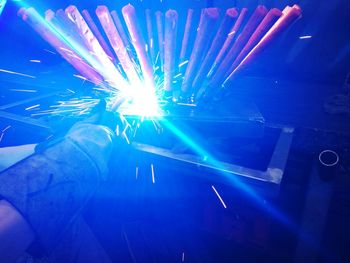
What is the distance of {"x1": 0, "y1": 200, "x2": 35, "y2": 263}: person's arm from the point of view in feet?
3.57

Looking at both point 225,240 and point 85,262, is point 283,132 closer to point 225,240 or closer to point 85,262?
point 225,240

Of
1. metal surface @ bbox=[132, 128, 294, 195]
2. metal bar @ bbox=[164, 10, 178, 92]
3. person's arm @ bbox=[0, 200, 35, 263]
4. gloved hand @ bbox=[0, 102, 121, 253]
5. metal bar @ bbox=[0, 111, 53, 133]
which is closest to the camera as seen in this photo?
person's arm @ bbox=[0, 200, 35, 263]

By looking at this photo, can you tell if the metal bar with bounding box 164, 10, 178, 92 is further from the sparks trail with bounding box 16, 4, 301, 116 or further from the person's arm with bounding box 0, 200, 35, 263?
the person's arm with bounding box 0, 200, 35, 263

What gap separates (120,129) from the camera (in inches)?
83.0

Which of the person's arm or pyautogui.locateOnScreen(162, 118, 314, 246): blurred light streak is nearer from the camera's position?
the person's arm

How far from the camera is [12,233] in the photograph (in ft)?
3.61

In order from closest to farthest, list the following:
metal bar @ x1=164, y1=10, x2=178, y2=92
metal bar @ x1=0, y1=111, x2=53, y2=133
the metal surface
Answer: the metal surface
metal bar @ x1=164, y1=10, x2=178, y2=92
metal bar @ x1=0, y1=111, x2=53, y2=133

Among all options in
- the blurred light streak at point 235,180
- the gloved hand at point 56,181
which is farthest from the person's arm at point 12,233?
the blurred light streak at point 235,180

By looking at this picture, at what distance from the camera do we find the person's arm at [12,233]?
1.09 m

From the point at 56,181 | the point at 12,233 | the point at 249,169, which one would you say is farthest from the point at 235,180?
the point at 12,233

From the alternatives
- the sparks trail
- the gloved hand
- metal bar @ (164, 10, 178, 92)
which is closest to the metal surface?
the sparks trail

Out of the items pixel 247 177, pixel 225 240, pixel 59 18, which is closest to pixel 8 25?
pixel 59 18

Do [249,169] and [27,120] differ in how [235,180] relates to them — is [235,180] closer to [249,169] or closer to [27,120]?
[249,169]

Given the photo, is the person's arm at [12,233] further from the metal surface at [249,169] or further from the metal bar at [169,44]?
the metal bar at [169,44]
